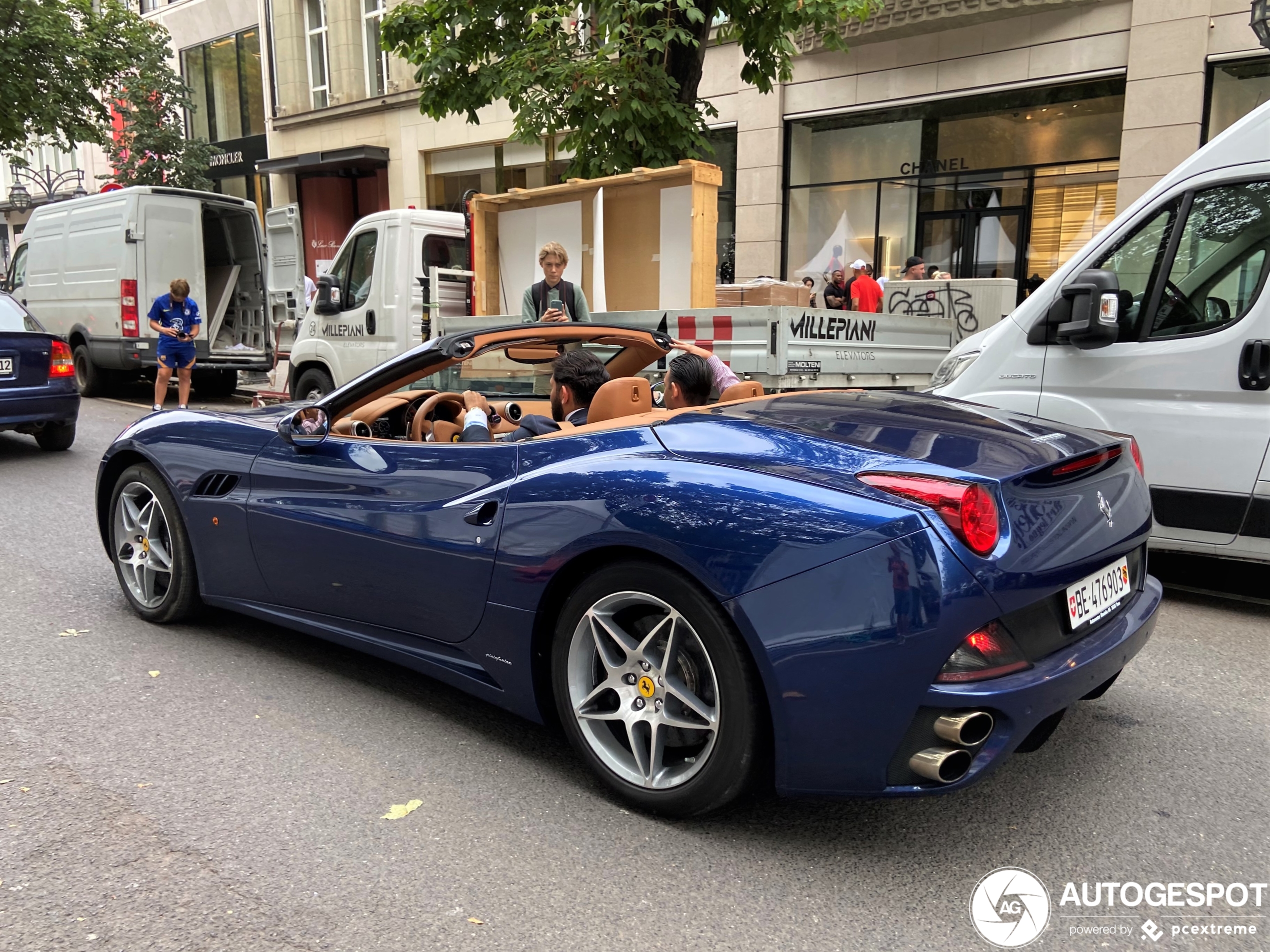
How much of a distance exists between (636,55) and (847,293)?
518 centimetres

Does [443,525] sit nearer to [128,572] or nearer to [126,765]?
[126,765]

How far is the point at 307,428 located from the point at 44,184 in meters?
30.6

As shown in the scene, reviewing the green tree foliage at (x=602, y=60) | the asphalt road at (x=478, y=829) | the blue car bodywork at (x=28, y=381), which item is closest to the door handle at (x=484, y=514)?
the asphalt road at (x=478, y=829)

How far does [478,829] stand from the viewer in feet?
9.06

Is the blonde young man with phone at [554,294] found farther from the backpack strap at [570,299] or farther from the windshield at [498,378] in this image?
the windshield at [498,378]

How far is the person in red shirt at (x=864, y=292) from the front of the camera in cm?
1302

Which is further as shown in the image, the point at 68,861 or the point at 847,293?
the point at 847,293

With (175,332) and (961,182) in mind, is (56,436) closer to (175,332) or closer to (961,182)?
(175,332)

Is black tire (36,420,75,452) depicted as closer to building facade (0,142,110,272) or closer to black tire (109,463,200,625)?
black tire (109,463,200,625)

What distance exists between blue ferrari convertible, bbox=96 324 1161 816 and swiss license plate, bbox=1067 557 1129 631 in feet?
0.04

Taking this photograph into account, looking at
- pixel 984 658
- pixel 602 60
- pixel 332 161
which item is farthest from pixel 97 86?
pixel 984 658

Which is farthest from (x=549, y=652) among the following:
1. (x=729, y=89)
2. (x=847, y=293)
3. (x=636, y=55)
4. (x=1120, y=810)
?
(x=729, y=89)

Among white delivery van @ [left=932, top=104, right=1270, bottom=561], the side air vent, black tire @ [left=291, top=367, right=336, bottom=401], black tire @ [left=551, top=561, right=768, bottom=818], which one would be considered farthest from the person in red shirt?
black tire @ [left=551, top=561, right=768, bottom=818]

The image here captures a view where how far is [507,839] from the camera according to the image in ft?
8.89
